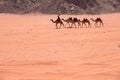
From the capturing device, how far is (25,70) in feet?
30.8

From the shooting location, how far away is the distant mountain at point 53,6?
64.9 meters

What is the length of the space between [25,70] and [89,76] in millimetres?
1879

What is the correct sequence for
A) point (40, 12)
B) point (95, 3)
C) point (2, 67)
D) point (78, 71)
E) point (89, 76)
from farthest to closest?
point (95, 3)
point (40, 12)
point (2, 67)
point (78, 71)
point (89, 76)

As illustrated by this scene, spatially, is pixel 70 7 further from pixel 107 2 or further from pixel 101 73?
pixel 101 73

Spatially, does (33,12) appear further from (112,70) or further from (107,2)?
(112,70)

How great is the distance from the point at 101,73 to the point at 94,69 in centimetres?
77

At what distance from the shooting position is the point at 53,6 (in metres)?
65.8

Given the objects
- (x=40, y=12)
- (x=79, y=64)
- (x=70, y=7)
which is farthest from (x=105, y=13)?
(x=79, y=64)

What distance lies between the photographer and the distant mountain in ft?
213

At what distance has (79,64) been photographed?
10.2 m

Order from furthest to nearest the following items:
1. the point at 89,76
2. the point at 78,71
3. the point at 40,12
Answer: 1. the point at 40,12
2. the point at 78,71
3. the point at 89,76

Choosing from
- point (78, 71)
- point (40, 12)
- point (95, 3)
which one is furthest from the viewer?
point (95, 3)

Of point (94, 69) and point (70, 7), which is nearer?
point (94, 69)

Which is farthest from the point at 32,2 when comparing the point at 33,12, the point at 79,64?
the point at 79,64
